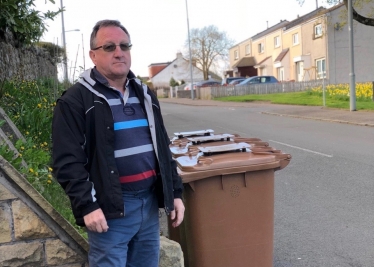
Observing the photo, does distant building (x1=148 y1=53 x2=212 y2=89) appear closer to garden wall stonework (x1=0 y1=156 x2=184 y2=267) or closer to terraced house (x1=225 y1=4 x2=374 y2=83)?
terraced house (x1=225 y1=4 x2=374 y2=83)

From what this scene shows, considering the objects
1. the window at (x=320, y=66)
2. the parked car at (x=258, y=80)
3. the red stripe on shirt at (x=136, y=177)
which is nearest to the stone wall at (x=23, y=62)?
the red stripe on shirt at (x=136, y=177)

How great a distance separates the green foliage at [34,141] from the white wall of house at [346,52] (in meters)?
31.8

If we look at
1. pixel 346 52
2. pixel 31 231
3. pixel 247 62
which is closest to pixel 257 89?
pixel 346 52

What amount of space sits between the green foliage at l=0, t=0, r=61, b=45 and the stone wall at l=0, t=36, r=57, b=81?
0.31 metres

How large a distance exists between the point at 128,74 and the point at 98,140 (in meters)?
0.48

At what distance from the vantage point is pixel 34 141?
557 cm

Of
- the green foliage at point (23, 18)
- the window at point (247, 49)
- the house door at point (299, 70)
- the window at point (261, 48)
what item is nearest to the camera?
the green foliage at point (23, 18)

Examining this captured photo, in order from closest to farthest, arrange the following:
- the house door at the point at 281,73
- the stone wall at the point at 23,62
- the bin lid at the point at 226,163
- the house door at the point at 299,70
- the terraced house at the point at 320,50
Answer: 1. the bin lid at the point at 226,163
2. the stone wall at the point at 23,62
3. the terraced house at the point at 320,50
4. the house door at the point at 299,70
5. the house door at the point at 281,73

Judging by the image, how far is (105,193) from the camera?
2350 millimetres

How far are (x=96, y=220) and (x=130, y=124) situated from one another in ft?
1.75

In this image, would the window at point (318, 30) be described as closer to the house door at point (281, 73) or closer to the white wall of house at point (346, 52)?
the white wall of house at point (346, 52)

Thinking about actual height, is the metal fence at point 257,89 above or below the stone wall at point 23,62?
below

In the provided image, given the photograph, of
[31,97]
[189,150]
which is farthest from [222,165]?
[31,97]

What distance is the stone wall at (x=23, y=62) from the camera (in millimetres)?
7816
